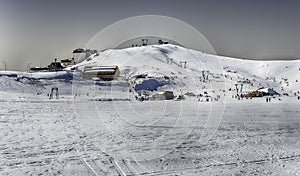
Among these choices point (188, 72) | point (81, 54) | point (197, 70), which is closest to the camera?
point (188, 72)

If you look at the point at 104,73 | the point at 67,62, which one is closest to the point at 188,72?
the point at 104,73

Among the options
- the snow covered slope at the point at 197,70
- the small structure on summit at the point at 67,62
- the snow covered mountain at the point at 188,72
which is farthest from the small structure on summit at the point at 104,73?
the small structure on summit at the point at 67,62

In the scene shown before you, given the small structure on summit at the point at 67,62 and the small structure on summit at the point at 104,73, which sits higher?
the small structure on summit at the point at 67,62

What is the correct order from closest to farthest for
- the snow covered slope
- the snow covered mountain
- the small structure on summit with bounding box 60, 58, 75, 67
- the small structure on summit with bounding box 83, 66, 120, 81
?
the small structure on summit with bounding box 83, 66, 120, 81 → the snow covered mountain → the snow covered slope → the small structure on summit with bounding box 60, 58, 75, 67

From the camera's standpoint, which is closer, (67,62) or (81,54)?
(67,62)

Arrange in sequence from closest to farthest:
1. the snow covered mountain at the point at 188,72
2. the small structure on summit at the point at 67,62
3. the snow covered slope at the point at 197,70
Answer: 1. the snow covered mountain at the point at 188,72
2. the snow covered slope at the point at 197,70
3. the small structure on summit at the point at 67,62

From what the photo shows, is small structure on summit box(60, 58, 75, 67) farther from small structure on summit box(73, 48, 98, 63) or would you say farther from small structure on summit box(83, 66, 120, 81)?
small structure on summit box(83, 66, 120, 81)

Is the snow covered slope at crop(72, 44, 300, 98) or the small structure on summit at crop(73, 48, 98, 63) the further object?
the small structure on summit at crop(73, 48, 98, 63)

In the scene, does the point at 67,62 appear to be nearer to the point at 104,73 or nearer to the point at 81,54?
the point at 81,54

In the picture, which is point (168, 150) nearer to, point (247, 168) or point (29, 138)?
point (247, 168)

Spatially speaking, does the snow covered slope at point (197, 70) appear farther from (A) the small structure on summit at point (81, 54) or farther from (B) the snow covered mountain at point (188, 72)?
(A) the small structure on summit at point (81, 54)

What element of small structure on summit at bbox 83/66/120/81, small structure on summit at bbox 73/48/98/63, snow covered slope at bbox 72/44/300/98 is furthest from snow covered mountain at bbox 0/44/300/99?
small structure on summit at bbox 73/48/98/63
